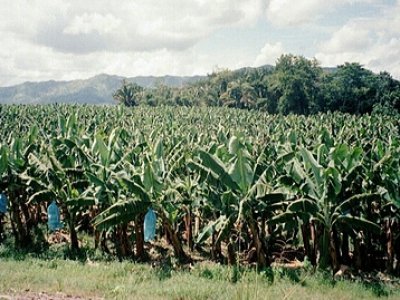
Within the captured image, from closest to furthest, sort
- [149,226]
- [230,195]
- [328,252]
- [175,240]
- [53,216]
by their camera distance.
A: [230,195]
[149,226]
[328,252]
[175,240]
[53,216]

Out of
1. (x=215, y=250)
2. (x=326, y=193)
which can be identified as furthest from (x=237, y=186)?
(x=215, y=250)

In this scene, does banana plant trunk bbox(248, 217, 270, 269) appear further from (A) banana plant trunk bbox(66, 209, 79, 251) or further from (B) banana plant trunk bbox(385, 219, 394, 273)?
(A) banana plant trunk bbox(66, 209, 79, 251)

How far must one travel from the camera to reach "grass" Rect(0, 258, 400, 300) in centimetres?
729

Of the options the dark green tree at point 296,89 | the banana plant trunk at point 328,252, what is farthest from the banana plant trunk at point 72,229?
the dark green tree at point 296,89

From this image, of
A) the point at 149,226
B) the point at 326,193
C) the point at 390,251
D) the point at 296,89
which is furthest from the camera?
the point at 296,89

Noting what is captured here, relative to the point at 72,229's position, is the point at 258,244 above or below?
below

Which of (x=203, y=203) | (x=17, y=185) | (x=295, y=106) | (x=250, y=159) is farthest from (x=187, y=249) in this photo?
(x=295, y=106)

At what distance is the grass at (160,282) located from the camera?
7285 mm

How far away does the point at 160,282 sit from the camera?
26.8 ft

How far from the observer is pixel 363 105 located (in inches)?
2613

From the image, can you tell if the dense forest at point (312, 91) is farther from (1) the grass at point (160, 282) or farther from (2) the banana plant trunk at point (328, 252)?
(1) the grass at point (160, 282)

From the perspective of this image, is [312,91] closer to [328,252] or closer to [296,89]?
[296,89]

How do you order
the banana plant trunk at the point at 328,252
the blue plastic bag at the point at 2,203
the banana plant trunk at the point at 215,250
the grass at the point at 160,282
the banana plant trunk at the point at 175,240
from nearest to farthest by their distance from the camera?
the grass at the point at 160,282 < the banana plant trunk at the point at 328,252 < the banana plant trunk at the point at 175,240 < the banana plant trunk at the point at 215,250 < the blue plastic bag at the point at 2,203

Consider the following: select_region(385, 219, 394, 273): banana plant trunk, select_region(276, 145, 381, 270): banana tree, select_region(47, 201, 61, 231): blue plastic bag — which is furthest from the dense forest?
select_region(47, 201, 61, 231): blue plastic bag
